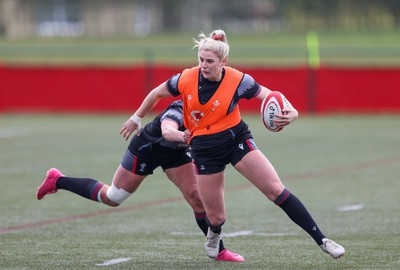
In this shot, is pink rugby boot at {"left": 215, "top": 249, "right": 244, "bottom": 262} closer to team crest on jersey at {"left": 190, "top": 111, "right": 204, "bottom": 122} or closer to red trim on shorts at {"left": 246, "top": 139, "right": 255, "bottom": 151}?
red trim on shorts at {"left": 246, "top": 139, "right": 255, "bottom": 151}

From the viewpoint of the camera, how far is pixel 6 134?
2077cm

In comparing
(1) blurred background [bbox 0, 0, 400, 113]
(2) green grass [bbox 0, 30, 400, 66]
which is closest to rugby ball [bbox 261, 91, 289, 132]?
(1) blurred background [bbox 0, 0, 400, 113]

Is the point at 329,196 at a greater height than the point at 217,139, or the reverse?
the point at 217,139

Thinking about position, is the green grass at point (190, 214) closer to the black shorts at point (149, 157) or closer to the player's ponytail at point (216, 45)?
the black shorts at point (149, 157)

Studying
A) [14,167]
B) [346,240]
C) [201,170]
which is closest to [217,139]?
[201,170]

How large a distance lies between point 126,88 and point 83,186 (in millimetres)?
17736

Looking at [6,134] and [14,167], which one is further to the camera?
[6,134]

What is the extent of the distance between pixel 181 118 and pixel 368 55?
101 feet

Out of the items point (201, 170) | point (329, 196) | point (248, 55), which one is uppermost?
point (201, 170)

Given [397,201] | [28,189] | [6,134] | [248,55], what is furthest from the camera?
[248,55]

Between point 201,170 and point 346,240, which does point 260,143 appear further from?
point 201,170

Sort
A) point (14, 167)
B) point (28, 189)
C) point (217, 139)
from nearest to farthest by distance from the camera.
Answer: point (217, 139), point (28, 189), point (14, 167)

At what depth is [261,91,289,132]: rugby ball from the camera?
24.5 ft

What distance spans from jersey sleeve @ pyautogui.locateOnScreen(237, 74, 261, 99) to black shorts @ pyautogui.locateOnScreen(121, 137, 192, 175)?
31.5 inches
